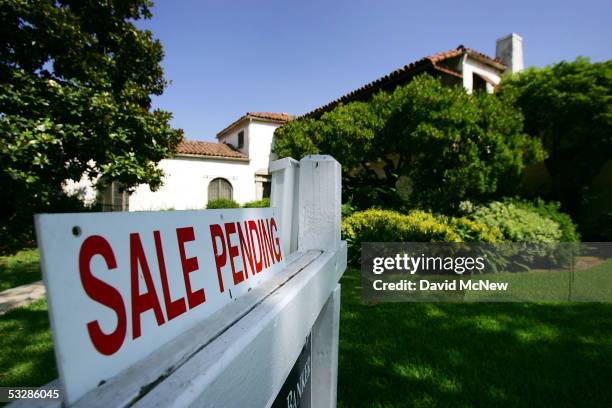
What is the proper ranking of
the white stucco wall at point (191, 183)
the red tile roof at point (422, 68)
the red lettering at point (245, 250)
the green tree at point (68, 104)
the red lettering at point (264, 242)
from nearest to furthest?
the red lettering at point (245, 250)
the red lettering at point (264, 242)
the green tree at point (68, 104)
the red tile roof at point (422, 68)
the white stucco wall at point (191, 183)

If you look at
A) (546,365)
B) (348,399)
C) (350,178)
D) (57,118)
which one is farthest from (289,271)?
(350,178)

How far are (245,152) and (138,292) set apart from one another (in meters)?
20.6

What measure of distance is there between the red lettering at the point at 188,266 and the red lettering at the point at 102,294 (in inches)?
5.2

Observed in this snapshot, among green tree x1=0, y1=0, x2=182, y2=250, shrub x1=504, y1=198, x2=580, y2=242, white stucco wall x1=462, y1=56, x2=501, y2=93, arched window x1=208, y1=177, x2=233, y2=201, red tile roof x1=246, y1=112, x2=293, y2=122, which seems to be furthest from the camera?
red tile roof x1=246, y1=112, x2=293, y2=122

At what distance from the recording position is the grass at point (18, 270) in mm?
5858

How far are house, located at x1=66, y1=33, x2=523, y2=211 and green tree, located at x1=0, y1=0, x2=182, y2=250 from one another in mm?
5290

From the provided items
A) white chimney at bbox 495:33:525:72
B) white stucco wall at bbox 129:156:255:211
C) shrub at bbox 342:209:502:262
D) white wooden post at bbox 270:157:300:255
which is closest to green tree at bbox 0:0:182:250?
shrub at bbox 342:209:502:262

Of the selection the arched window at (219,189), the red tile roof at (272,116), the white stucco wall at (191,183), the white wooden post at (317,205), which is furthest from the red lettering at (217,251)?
the red tile roof at (272,116)

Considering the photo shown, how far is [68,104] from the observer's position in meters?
5.80

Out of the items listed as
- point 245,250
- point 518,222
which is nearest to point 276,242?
point 245,250

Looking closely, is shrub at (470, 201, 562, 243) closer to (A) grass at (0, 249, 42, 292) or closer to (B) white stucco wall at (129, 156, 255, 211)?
(A) grass at (0, 249, 42, 292)

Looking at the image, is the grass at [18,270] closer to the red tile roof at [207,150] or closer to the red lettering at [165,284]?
the red lettering at [165,284]

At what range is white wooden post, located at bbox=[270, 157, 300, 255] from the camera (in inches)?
51.0

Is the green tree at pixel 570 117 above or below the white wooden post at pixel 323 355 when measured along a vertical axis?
above
